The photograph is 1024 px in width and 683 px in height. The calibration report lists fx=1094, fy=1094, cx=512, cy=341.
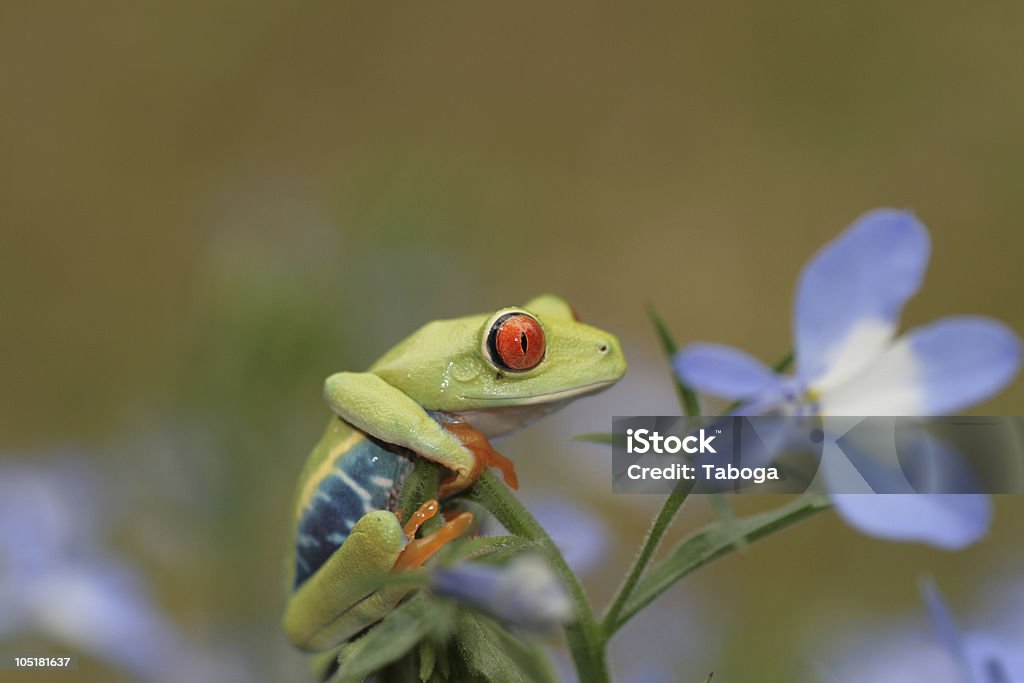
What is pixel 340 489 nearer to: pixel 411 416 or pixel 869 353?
pixel 411 416

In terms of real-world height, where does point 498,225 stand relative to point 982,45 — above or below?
below

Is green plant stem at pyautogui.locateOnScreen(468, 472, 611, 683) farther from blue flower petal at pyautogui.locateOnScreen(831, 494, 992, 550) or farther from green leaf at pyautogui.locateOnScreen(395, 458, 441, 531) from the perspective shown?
blue flower petal at pyautogui.locateOnScreen(831, 494, 992, 550)

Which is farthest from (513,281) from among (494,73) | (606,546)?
(606,546)

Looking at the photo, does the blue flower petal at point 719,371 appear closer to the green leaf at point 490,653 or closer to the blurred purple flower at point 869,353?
the blurred purple flower at point 869,353

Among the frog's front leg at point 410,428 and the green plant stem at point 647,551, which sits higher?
the frog's front leg at point 410,428

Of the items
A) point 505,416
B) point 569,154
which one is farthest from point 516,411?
point 569,154

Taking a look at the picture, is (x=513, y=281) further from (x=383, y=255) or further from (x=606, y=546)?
(x=606, y=546)

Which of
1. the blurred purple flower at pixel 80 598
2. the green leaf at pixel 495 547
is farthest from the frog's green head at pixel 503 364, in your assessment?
the blurred purple flower at pixel 80 598
